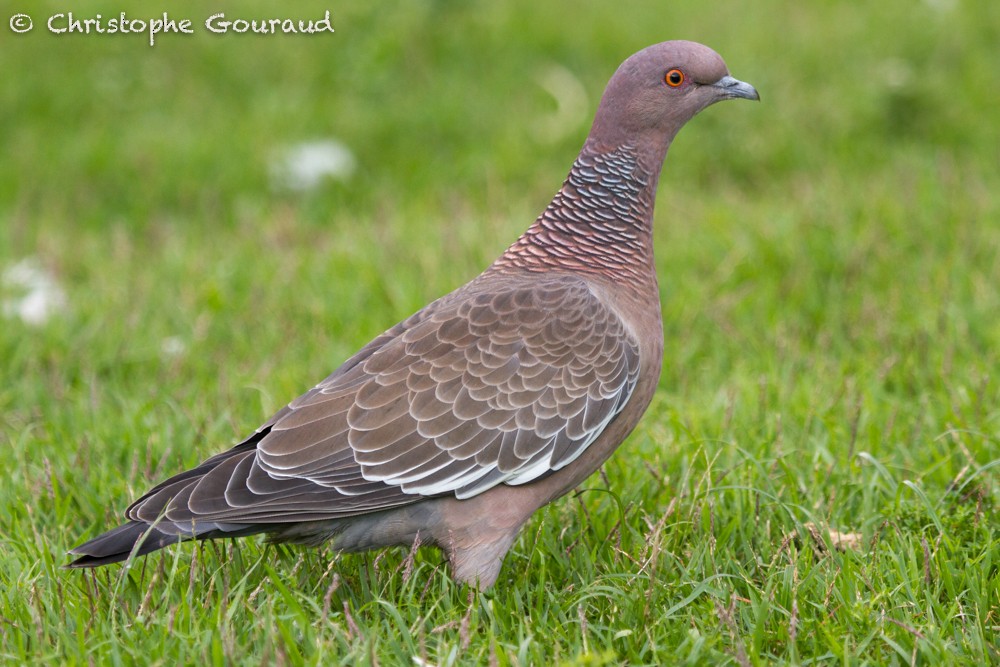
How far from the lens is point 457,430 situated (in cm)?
344

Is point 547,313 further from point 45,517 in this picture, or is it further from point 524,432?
point 45,517

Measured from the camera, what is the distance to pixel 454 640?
2922 mm

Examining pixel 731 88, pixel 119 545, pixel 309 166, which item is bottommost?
pixel 119 545

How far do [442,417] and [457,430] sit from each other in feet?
0.19

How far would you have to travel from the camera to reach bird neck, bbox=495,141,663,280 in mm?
3795

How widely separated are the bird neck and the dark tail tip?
141 cm

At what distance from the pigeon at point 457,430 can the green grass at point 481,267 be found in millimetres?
156

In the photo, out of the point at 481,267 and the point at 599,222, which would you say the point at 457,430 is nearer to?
the point at 599,222

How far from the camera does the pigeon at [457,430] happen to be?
3.30 metres

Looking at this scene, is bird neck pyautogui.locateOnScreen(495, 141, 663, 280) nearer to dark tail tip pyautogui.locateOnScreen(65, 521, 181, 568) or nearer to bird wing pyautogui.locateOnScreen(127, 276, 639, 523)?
bird wing pyautogui.locateOnScreen(127, 276, 639, 523)

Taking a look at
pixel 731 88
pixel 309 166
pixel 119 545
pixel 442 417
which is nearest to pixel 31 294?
pixel 309 166

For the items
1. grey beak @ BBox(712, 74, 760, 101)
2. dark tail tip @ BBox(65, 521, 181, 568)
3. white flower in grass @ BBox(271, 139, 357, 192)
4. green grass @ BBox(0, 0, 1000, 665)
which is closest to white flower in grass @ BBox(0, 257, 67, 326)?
green grass @ BBox(0, 0, 1000, 665)

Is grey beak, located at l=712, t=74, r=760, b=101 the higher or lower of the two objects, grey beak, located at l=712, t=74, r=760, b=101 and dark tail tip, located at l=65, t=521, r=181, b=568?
the higher

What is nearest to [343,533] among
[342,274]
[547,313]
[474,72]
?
[547,313]
